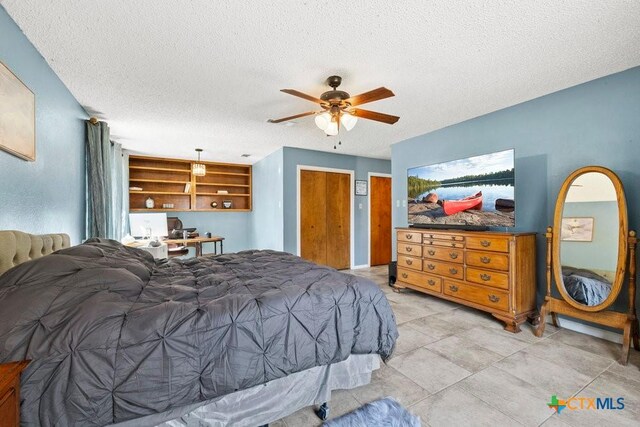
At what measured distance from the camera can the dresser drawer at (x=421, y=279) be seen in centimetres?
343

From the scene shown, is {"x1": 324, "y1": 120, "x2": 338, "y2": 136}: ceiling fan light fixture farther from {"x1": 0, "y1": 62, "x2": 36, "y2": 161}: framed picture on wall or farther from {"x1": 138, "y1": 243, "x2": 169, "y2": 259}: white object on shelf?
{"x1": 138, "y1": 243, "x2": 169, "y2": 259}: white object on shelf

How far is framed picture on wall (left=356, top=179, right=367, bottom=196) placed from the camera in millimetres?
5770

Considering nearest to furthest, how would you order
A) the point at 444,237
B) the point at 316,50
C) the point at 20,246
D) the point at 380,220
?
the point at 20,246 < the point at 316,50 < the point at 444,237 < the point at 380,220

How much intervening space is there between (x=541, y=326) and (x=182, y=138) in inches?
205

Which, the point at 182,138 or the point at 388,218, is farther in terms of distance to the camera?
the point at 388,218

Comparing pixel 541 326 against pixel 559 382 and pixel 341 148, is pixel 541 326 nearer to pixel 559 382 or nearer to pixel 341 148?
pixel 559 382

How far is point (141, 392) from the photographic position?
1.11 meters

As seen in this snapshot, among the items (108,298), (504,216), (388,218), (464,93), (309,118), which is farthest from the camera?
(388,218)

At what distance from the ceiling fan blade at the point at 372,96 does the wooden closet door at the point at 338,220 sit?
10.3ft

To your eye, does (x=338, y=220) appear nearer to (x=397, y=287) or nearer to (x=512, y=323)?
(x=397, y=287)

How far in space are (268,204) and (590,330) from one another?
497cm

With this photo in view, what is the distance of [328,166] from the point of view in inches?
214

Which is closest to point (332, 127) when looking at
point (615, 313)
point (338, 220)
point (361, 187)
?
point (615, 313)

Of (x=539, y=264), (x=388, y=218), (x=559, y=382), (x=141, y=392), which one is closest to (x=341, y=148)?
(x=388, y=218)
